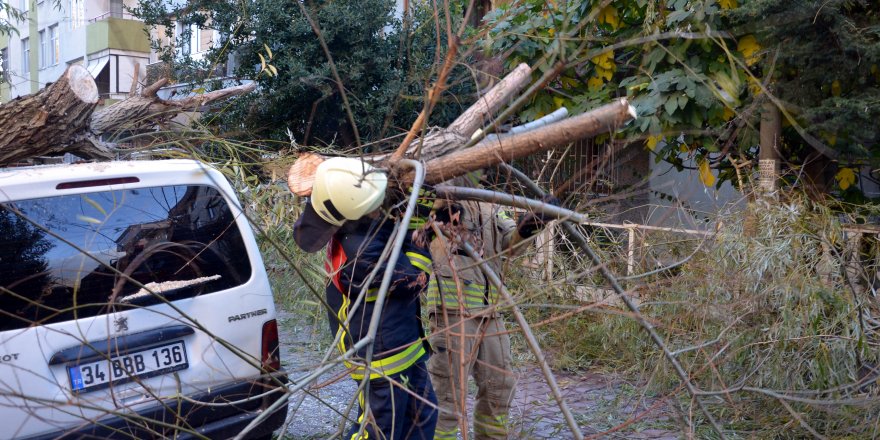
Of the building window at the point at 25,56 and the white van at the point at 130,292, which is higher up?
the building window at the point at 25,56

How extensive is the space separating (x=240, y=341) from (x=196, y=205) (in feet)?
2.24

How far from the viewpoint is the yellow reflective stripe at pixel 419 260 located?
11.1 ft

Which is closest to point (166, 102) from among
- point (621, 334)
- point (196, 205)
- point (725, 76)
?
point (196, 205)

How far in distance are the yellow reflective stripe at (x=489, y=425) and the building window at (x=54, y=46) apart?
2706 centimetres

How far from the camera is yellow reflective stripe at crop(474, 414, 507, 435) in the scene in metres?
3.99

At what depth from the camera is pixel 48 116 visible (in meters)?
4.94

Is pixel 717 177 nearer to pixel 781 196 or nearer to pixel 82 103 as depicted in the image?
pixel 781 196

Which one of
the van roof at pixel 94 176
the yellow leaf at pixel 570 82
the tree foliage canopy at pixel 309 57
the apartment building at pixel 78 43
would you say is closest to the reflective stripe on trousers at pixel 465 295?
the van roof at pixel 94 176

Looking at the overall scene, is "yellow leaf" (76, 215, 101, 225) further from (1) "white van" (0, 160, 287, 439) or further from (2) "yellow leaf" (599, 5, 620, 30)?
(2) "yellow leaf" (599, 5, 620, 30)

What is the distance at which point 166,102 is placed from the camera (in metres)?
5.95

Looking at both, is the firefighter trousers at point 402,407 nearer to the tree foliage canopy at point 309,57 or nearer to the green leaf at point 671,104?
the green leaf at point 671,104

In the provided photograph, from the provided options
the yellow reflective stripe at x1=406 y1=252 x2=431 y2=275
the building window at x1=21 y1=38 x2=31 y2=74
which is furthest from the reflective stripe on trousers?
the building window at x1=21 y1=38 x2=31 y2=74

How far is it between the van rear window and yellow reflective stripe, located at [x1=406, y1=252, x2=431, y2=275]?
995 millimetres

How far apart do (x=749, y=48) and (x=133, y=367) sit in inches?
190
